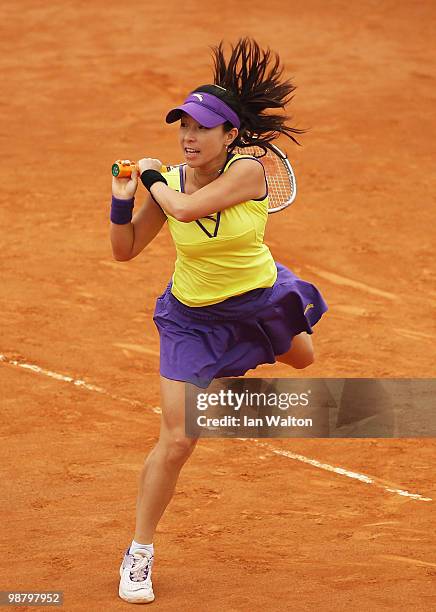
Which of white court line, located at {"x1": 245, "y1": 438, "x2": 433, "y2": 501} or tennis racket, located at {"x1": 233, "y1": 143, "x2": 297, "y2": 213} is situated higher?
tennis racket, located at {"x1": 233, "y1": 143, "x2": 297, "y2": 213}

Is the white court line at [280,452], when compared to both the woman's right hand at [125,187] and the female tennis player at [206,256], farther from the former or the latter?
the woman's right hand at [125,187]

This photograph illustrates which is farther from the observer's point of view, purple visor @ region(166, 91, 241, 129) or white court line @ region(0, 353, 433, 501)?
white court line @ region(0, 353, 433, 501)

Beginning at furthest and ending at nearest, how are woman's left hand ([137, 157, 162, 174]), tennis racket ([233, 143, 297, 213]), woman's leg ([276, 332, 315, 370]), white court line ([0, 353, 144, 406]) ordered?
white court line ([0, 353, 144, 406]) < tennis racket ([233, 143, 297, 213]) < woman's leg ([276, 332, 315, 370]) < woman's left hand ([137, 157, 162, 174])

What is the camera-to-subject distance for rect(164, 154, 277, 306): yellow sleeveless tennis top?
19.0 feet

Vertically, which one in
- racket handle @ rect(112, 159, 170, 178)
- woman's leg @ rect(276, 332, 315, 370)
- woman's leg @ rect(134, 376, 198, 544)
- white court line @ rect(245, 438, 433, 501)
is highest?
racket handle @ rect(112, 159, 170, 178)

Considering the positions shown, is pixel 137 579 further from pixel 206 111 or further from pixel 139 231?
pixel 206 111

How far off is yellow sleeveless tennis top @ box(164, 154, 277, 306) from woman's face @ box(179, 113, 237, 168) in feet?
0.42

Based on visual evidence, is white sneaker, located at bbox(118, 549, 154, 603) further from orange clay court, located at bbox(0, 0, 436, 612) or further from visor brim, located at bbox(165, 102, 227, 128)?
visor brim, located at bbox(165, 102, 227, 128)

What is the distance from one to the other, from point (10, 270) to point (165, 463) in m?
5.19

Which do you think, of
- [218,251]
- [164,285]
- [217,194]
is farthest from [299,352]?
[164,285]

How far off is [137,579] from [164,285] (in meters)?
4.91

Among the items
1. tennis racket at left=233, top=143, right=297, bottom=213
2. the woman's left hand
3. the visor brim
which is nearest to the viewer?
the visor brim

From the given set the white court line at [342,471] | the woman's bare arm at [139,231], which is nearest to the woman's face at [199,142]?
the woman's bare arm at [139,231]

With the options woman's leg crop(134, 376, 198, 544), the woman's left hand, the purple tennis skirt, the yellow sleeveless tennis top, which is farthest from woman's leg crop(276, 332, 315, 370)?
the woman's left hand
